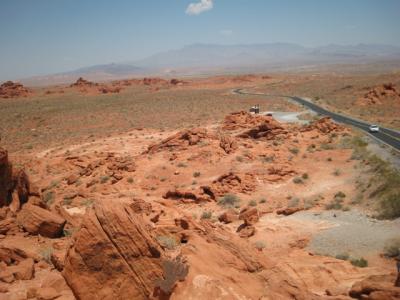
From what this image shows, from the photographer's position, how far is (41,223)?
13.3 m

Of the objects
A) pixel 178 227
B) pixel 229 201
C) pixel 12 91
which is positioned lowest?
pixel 229 201

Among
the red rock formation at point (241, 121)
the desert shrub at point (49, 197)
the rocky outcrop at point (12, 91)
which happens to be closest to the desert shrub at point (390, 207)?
the desert shrub at point (49, 197)

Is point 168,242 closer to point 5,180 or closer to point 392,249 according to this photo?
point 392,249

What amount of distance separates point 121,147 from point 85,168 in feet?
25.8

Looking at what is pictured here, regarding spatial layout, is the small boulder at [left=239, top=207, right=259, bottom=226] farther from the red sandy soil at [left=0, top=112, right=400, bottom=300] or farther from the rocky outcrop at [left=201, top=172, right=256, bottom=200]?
the rocky outcrop at [left=201, top=172, right=256, bottom=200]

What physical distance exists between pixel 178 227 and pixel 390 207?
361 inches

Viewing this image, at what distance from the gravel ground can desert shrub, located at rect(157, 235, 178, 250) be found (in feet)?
17.3

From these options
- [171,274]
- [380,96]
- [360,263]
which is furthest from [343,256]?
[380,96]

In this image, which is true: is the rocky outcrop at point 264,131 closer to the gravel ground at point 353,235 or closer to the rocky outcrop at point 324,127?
the rocky outcrop at point 324,127

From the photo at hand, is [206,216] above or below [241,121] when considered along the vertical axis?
below

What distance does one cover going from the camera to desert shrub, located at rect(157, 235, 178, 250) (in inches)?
419

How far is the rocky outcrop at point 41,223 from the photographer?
1320 cm

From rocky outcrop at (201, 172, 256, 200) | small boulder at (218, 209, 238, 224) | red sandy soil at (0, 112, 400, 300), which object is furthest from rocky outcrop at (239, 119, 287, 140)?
small boulder at (218, 209, 238, 224)

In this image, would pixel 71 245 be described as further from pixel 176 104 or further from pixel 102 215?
pixel 176 104
